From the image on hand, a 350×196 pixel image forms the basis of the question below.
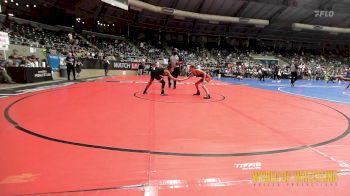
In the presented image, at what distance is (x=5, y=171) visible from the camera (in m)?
2.95

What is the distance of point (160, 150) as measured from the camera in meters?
3.83

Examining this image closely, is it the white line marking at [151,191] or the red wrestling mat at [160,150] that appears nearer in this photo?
the white line marking at [151,191]

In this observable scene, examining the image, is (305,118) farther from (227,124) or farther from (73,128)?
(73,128)

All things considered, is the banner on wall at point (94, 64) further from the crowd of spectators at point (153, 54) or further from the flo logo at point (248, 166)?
the flo logo at point (248, 166)

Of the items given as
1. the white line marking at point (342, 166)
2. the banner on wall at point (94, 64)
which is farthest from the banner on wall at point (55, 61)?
the white line marking at point (342, 166)

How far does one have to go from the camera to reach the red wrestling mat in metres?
2.77

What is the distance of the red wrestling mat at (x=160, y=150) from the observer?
2.77 metres

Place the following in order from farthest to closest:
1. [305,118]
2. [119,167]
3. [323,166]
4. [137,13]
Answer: [137,13] → [305,118] → [323,166] → [119,167]

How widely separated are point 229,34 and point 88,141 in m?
42.8

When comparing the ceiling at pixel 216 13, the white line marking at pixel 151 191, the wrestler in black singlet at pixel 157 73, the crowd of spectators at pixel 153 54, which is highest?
the ceiling at pixel 216 13

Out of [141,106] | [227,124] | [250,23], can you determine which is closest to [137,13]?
[250,23]

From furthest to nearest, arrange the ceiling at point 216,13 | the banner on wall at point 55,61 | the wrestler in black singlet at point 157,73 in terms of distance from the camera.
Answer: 1. the ceiling at point 216,13
2. the banner on wall at point 55,61
3. the wrestler in black singlet at point 157,73

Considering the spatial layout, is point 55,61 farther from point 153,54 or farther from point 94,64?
point 153,54

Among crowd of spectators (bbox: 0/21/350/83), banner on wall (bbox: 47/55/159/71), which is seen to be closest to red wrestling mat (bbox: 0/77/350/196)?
crowd of spectators (bbox: 0/21/350/83)
